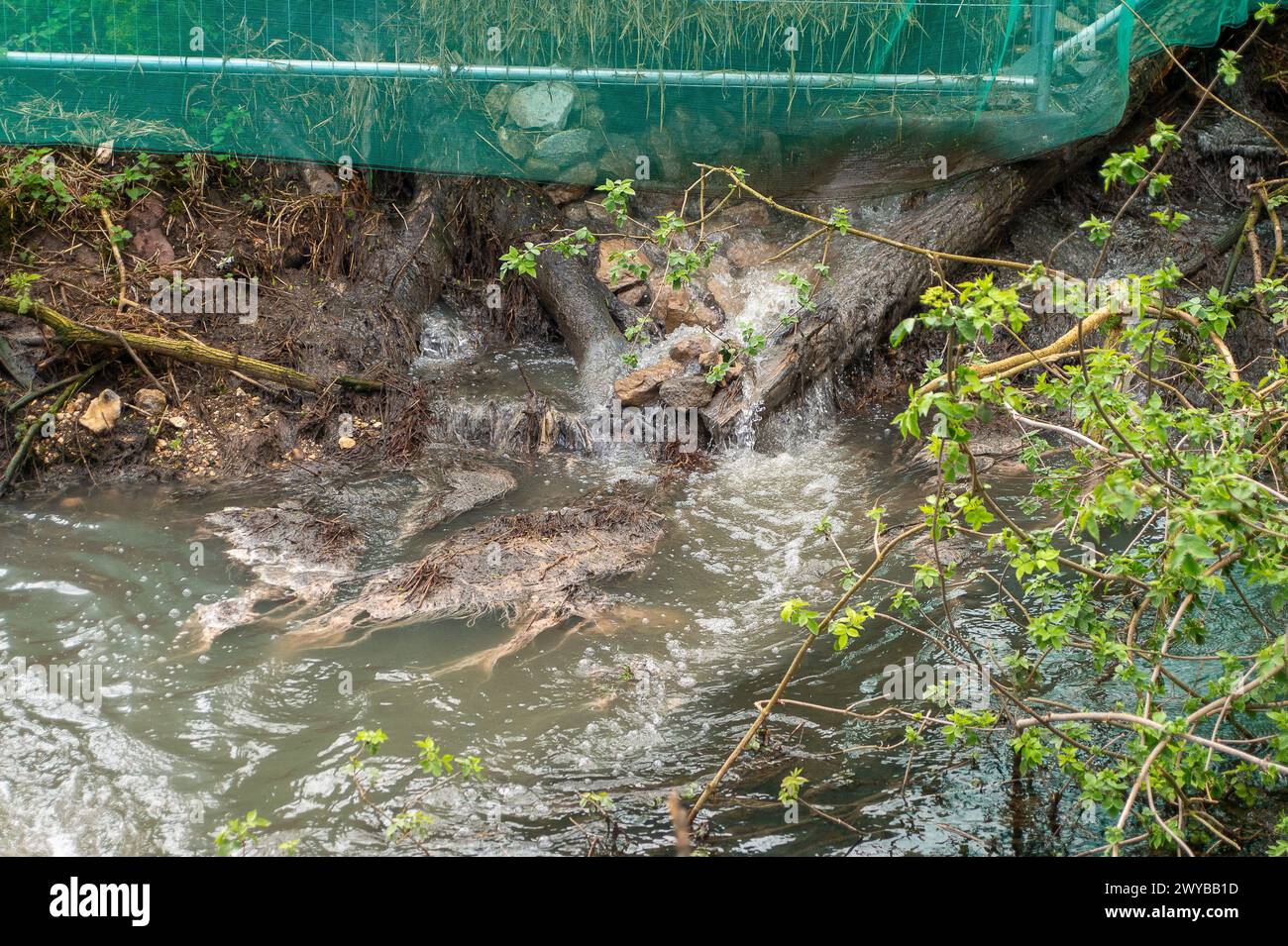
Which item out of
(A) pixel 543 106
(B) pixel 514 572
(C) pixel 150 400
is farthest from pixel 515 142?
(B) pixel 514 572

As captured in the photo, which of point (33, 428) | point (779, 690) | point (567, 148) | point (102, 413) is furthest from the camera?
point (567, 148)

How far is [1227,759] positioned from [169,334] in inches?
236

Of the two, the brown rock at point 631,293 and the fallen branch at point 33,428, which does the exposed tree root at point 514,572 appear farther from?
the fallen branch at point 33,428

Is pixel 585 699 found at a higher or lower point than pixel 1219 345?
lower

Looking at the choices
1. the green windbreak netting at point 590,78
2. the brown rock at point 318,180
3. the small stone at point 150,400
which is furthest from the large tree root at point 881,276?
the small stone at point 150,400

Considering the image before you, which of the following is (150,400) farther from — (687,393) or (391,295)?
(687,393)

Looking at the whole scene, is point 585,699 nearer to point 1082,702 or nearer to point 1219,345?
point 1082,702

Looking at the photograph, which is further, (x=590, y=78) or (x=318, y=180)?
(x=318, y=180)

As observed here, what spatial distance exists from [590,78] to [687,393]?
6.75 feet

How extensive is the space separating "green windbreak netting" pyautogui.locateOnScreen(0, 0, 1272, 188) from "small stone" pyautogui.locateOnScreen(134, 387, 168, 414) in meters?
1.58

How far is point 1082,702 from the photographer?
12.6 feet

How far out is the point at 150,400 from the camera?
628 cm
